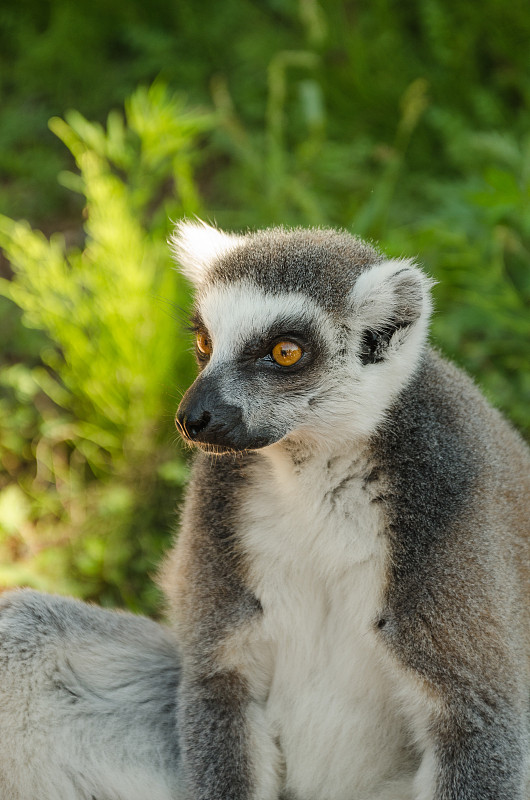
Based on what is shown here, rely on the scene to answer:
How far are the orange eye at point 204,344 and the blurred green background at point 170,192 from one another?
0.69 m

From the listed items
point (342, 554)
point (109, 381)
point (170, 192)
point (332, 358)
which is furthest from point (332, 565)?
point (170, 192)

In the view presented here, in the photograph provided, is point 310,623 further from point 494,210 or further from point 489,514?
point 494,210

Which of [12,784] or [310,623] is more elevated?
[310,623]

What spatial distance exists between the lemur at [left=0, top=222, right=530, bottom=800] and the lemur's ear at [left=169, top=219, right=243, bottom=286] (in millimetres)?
22

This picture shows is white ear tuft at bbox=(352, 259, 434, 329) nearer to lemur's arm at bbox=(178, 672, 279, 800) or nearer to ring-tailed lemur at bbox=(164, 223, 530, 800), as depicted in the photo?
ring-tailed lemur at bbox=(164, 223, 530, 800)

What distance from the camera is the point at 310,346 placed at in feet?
8.57

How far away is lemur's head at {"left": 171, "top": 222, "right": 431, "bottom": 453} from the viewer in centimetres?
257

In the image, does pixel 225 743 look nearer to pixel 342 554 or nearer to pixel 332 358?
pixel 342 554

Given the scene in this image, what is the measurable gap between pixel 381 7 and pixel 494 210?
11.1 ft

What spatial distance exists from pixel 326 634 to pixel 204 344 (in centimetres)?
99

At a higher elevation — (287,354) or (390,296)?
(390,296)

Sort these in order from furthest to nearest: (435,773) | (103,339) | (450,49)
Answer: (450,49) → (103,339) → (435,773)

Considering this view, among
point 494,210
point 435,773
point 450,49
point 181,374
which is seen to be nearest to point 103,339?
point 181,374

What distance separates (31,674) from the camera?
283 centimetres
